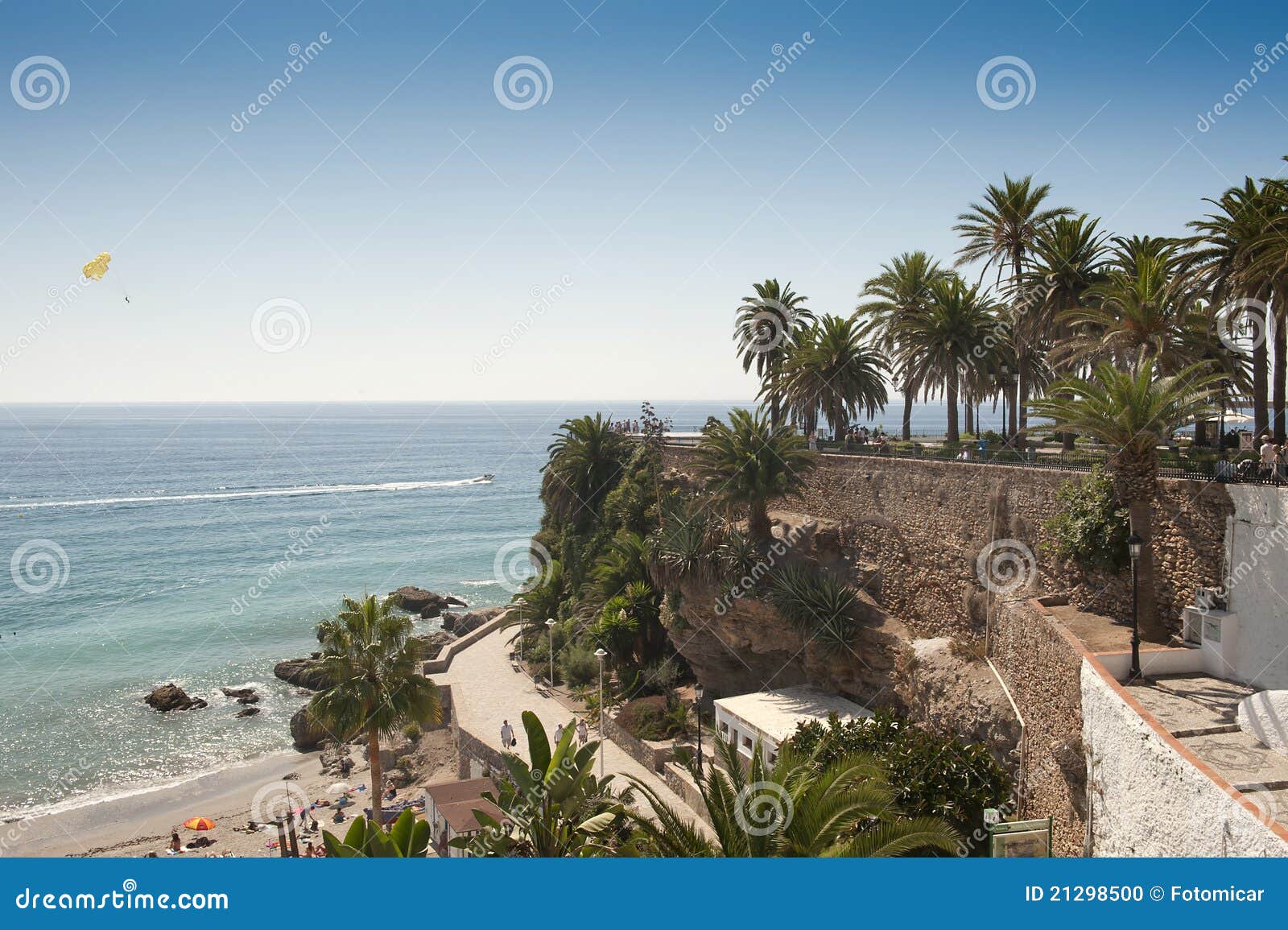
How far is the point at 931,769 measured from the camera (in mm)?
15148

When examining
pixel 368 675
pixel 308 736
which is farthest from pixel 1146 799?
pixel 308 736

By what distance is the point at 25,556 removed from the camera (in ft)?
243

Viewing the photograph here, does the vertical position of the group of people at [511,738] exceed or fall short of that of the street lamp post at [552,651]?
it falls short

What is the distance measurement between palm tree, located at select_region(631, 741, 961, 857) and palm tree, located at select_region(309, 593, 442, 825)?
10.3m

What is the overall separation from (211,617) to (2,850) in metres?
30.4

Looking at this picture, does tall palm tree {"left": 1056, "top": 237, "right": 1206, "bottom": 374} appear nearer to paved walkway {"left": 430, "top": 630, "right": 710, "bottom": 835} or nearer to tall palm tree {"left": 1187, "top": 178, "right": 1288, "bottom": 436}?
tall palm tree {"left": 1187, "top": 178, "right": 1288, "bottom": 436}

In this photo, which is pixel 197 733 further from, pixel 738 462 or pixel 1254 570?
pixel 1254 570

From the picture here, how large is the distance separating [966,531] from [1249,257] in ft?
29.4

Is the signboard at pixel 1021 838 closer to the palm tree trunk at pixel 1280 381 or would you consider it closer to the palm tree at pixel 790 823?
the palm tree at pixel 790 823

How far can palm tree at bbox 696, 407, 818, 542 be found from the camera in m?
26.6

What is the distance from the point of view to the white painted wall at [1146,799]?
8.92 meters

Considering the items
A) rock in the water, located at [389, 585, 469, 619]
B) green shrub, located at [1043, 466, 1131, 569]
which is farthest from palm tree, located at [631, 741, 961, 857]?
rock in the water, located at [389, 585, 469, 619]

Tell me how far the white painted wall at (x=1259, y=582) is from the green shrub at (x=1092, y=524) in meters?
2.25

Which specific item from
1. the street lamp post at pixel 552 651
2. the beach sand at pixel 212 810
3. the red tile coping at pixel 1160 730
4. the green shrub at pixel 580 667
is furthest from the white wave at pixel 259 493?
the red tile coping at pixel 1160 730
